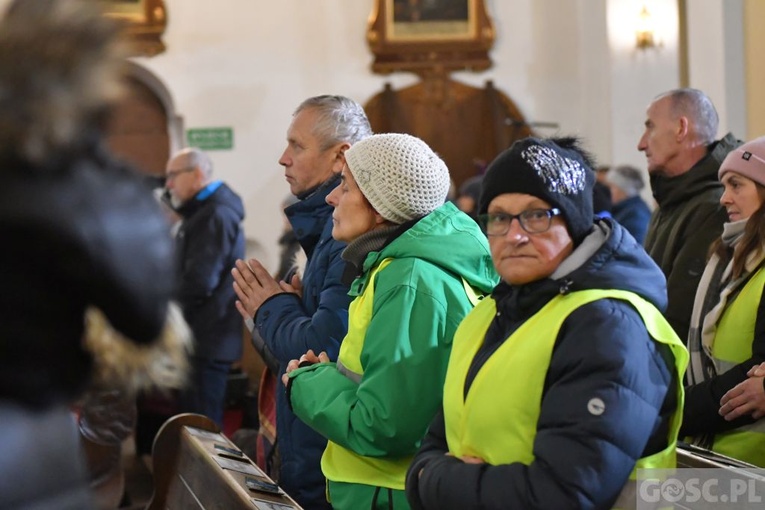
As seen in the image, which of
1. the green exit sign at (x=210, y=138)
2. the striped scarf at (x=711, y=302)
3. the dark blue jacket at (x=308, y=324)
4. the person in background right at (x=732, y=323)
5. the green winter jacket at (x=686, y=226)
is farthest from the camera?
the green exit sign at (x=210, y=138)

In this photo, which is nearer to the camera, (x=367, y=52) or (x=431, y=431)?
(x=431, y=431)

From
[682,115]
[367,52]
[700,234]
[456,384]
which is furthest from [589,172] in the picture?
[367,52]

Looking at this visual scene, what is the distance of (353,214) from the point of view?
2980mm

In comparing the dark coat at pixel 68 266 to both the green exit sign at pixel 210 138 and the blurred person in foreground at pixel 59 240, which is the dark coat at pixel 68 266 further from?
the green exit sign at pixel 210 138

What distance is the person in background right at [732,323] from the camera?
336 cm

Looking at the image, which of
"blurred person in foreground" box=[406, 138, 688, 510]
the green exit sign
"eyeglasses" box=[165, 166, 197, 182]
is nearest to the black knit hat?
"blurred person in foreground" box=[406, 138, 688, 510]

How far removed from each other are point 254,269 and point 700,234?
176 cm

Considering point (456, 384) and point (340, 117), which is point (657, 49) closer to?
point (340, 117)

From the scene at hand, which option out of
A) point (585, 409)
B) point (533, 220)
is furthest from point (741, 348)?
point (585, 409)

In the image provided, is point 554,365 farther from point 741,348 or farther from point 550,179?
point 741,348

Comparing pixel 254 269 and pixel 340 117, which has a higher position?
pixel 340 117

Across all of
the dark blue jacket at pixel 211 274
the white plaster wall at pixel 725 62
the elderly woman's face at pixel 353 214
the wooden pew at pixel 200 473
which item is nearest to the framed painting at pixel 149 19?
the dark blue jacket at pixel 211 274

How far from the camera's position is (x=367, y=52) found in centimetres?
1162

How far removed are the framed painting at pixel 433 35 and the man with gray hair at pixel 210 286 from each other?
5335 mm
